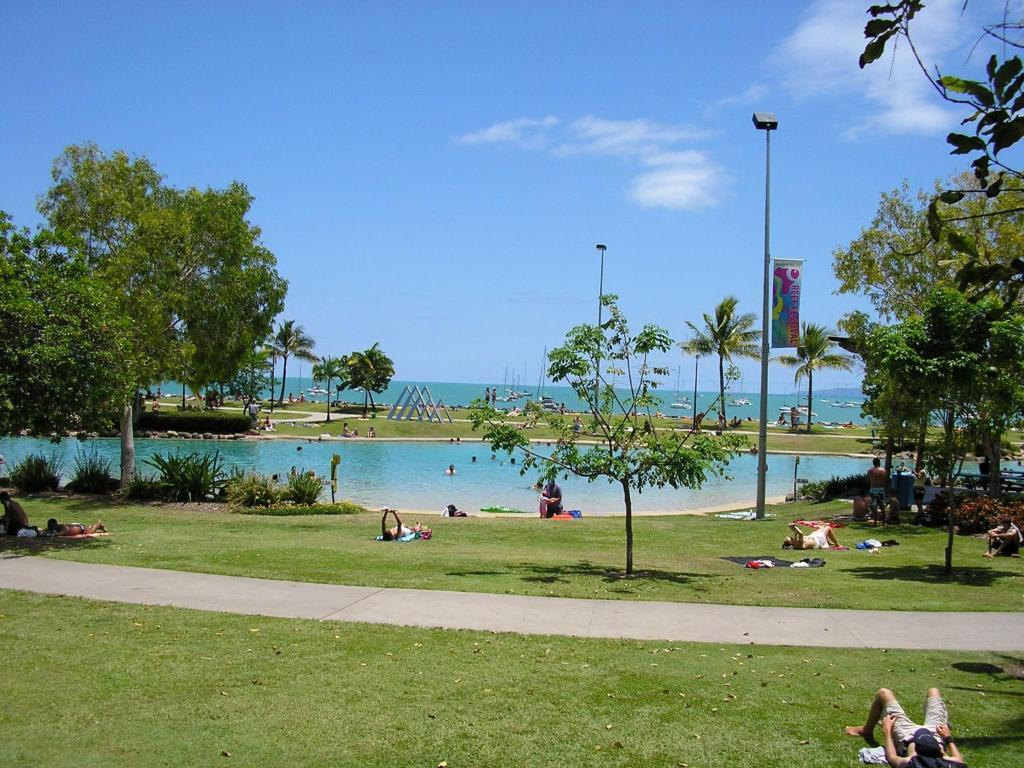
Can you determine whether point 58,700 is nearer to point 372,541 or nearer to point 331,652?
point 331,652

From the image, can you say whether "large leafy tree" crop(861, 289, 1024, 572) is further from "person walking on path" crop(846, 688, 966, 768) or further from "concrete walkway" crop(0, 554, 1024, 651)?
"person walking on path" crop(846, 688, 966, 768)

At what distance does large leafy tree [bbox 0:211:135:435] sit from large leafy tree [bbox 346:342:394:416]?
207ft

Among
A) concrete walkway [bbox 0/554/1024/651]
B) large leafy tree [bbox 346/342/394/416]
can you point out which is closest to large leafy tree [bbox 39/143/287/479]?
concrete walkway [bbox 0/554/1024/651]

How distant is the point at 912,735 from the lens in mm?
5809

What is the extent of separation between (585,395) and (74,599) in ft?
24.8

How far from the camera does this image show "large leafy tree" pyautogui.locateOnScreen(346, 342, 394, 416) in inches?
3164

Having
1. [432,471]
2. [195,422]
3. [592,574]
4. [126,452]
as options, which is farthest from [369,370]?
[592,574]

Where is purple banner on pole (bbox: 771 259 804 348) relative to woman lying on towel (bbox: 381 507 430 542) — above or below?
above

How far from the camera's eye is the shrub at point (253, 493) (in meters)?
21.5

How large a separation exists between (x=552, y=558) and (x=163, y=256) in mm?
15144

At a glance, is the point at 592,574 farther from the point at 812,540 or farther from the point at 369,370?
the point at 369,370

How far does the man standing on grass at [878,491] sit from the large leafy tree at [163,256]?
18506 millimetres

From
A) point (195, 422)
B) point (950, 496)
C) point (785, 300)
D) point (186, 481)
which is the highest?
point (785, 300)

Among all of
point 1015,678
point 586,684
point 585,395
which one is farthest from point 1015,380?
point 586,684
